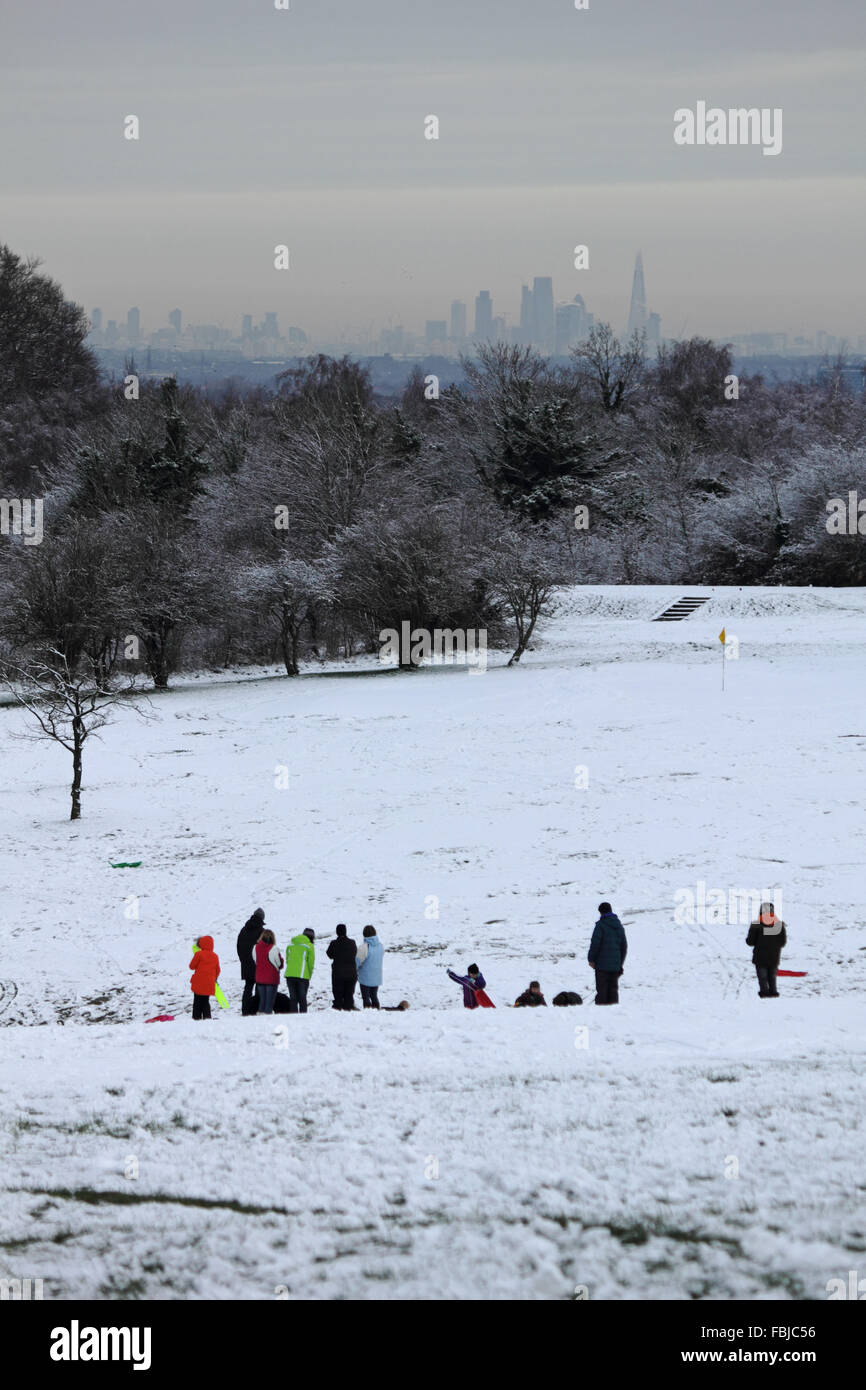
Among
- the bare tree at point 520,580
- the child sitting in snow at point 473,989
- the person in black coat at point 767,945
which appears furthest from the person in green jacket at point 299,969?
the bare tree at point 520,580

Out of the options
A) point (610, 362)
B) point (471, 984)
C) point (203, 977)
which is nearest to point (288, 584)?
point (203, 977)

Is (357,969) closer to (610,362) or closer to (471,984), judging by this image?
(471,984)

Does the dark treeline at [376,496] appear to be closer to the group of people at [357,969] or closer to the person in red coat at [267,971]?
the group of people at [357,969]

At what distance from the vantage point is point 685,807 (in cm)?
2148

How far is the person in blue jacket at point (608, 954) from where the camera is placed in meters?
13.0

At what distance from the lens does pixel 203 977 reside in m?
13.7

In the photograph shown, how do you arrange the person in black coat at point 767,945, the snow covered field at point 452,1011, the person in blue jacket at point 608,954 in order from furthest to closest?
the person in blue jacket at point 608,954, the person in black coat at point 767,945, the snow covered field at point 452,1011

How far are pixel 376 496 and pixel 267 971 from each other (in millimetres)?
34404

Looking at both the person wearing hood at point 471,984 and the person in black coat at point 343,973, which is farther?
the person in black coat at point 343,973

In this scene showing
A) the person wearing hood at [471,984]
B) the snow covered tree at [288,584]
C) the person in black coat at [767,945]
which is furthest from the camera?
the snow covered tree at [288,584]

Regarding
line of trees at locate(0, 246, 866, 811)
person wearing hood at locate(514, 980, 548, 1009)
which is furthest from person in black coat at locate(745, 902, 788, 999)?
line of trees at locate(0, 246, 866, 811)

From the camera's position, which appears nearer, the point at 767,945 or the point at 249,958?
the point at 767,945
